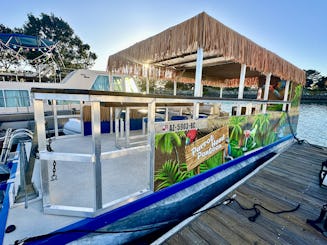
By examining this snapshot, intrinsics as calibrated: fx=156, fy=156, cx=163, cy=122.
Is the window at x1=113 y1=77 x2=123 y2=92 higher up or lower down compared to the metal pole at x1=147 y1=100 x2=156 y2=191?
higher up

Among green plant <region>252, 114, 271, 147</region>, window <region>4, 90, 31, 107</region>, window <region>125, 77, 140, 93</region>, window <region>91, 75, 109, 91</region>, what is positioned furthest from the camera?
window <region>4, 90, 31, 107</region>

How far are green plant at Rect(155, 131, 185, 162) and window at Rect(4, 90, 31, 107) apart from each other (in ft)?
34.4

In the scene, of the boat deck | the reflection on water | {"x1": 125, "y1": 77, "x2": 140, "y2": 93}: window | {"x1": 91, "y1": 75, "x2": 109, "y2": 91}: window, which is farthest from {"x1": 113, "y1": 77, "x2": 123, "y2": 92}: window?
the reflection on water

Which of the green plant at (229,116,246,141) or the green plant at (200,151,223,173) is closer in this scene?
the green plant at (200,151,223,173)

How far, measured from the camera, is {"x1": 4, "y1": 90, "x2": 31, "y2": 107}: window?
28.2ft

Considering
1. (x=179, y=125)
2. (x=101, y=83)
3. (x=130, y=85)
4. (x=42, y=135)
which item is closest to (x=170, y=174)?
(x=179, y=125)

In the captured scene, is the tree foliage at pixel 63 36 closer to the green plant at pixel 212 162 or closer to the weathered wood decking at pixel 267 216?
the green plant at pixel 212 162

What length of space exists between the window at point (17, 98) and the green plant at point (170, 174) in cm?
1048

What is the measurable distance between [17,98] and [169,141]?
423 inches

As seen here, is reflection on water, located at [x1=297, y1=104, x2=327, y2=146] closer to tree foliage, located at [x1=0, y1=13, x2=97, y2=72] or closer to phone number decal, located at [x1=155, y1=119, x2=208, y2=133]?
phone number decal, located at [x1=155, y1=119, x2=208, y2=133]

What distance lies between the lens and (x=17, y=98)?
8805mm

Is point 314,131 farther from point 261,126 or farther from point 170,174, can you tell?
point 170,174

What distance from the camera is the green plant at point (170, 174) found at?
223 centimetres

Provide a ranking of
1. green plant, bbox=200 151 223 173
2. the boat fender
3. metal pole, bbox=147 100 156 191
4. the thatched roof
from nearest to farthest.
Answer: the boat fender
metal pole, bbox=147 100 156 191
the thatched roof
green plant, bbox=200 151 223 173
